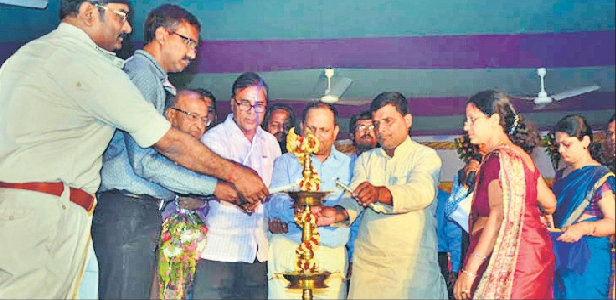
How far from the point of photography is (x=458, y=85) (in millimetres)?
5375

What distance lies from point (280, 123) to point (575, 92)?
8.05ft

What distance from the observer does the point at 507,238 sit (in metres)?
2.67

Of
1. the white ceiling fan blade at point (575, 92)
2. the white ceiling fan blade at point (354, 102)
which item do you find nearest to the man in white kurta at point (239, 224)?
the white ceiling fan blade at point (354, 102)

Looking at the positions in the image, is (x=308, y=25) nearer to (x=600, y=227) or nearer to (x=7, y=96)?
(x=600, y=227)

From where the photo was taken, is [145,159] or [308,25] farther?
[308,25]

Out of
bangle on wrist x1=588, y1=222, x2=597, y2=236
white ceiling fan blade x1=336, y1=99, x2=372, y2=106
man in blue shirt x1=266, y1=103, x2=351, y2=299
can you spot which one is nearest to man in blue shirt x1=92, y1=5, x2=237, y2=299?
man in blue shirt x1=266, y1=103, x2=351, y2=299

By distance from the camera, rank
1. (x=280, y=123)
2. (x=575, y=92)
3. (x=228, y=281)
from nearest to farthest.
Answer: (x=228, y=281), (x=280, y=123), (x=575, y=92)

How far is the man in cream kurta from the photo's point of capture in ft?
10.7

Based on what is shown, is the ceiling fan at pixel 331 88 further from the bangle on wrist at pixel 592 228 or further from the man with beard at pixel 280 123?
the bangle on wrist at pixel 592 228

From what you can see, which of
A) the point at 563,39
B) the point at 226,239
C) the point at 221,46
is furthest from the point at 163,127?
the point at 563,39

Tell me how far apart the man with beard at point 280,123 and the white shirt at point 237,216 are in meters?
0.31

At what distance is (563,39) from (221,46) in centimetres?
197

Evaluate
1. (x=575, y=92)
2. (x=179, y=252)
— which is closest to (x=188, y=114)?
(x=179, y=252)

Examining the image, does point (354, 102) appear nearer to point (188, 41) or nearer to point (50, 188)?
point (188, 41)
